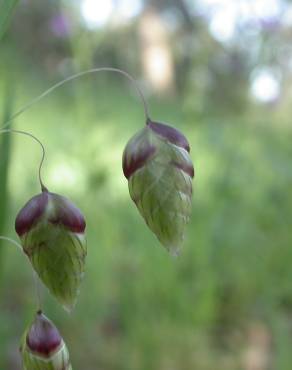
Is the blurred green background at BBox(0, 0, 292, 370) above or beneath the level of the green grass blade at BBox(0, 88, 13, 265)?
beneath

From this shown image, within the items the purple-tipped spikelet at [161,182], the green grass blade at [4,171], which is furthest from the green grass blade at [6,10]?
the green grass blade at [4,171]

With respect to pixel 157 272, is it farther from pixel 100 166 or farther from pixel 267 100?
pixel 267 100

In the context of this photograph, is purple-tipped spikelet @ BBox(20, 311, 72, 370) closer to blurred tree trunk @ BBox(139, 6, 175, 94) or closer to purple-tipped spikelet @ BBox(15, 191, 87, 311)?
purple-tipped spikelet @ BBox(15, 191, 87, 311)

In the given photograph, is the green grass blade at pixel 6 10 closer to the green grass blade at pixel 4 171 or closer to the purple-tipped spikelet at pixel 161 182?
the purple-tipped spikelet at pixel 161 182

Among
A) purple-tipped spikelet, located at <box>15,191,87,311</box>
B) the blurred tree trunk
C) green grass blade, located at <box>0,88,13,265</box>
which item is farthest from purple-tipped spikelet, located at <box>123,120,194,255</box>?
the blurred tree trunk

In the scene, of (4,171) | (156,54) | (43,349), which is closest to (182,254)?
(4,171)

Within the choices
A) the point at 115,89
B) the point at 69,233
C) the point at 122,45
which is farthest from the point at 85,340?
the point at 115,89
